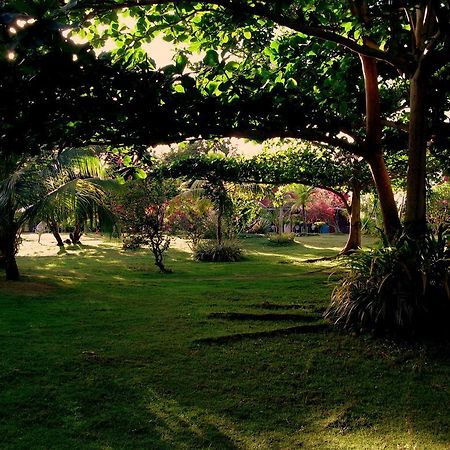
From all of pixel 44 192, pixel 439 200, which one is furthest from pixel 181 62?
pixel 439 200

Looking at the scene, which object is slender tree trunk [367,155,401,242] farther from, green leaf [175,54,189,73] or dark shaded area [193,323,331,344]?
green leaf [175,54,189,73]

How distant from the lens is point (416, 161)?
22.0 feet

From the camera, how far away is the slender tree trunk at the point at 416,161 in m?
6.45

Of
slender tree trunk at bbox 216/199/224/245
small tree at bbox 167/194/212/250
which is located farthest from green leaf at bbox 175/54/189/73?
small tree at bbox 167/194/212/250

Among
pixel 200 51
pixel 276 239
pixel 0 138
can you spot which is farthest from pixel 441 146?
pixel 276 239

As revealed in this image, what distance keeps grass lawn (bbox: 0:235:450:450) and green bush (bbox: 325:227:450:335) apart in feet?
1.05

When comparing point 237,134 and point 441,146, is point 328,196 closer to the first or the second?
point 441,146

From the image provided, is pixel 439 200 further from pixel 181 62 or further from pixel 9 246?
pixel 181 62

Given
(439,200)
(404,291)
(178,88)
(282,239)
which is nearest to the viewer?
(178,88)

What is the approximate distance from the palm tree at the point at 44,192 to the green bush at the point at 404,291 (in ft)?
22.7

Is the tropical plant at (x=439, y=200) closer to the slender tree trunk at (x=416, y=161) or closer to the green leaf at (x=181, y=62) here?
the slender tree trunk at (x=416, y=161)

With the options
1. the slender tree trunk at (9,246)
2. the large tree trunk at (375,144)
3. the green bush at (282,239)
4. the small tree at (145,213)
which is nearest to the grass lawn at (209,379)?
the large tree trunk at (375,144)

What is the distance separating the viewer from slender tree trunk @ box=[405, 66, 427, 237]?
6449 millimetres

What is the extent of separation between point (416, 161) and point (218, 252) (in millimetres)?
12893
